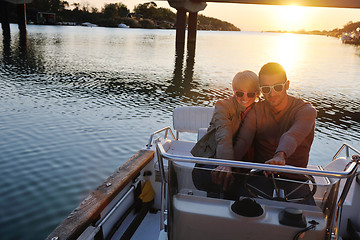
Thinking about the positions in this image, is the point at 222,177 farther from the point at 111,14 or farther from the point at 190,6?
the point at 111,14

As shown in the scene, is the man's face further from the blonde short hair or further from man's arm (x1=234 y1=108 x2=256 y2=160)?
man's arm (x1=234 y1=108 x2=256 y2=160)

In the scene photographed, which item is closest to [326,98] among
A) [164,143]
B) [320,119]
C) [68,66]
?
[320,119]

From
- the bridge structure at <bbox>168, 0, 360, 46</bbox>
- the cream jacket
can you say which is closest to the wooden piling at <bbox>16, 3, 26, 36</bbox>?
the bridge structure at <bbox>168, 0, 360, 46</bbox>

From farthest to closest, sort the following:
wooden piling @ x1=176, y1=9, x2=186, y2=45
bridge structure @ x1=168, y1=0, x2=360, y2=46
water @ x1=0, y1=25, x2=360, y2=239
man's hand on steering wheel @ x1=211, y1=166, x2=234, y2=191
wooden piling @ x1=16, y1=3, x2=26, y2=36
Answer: wooden piling @ x1=16, y1=3, x2=26, y2=36 < wooden piling @ x1=176, y1=9, x2=186, y2=45 < bridge structure @ x1=168, y1=0, x2=360, y2=46 < water @ x1=0, y1=25, x2=360, y2=239 < man's hand on steering wheel @ x1=211, y1=166, x2=234, y2=191

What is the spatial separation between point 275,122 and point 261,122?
131mm

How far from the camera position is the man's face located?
2904mm

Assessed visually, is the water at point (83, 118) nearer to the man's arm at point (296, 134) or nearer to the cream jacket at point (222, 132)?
the cream jacket at point (222, 132)

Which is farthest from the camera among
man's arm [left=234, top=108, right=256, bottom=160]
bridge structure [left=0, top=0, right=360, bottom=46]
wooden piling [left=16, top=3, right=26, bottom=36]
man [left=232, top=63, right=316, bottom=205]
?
wooden piling [left=16, top=3, right=26, bottom=36]

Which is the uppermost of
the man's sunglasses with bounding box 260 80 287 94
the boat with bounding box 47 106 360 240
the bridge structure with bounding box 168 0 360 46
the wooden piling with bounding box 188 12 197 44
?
the bridge structure with bounding box 168 0 360 46

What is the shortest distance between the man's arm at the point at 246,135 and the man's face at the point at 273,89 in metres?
0.20

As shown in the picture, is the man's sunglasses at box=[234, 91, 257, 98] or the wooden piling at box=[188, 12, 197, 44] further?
the wooden piling at box=[188, 12, 197, 44]

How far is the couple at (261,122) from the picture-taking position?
2910 mm

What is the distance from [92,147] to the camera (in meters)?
8.35

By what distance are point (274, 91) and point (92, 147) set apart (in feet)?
20.5
